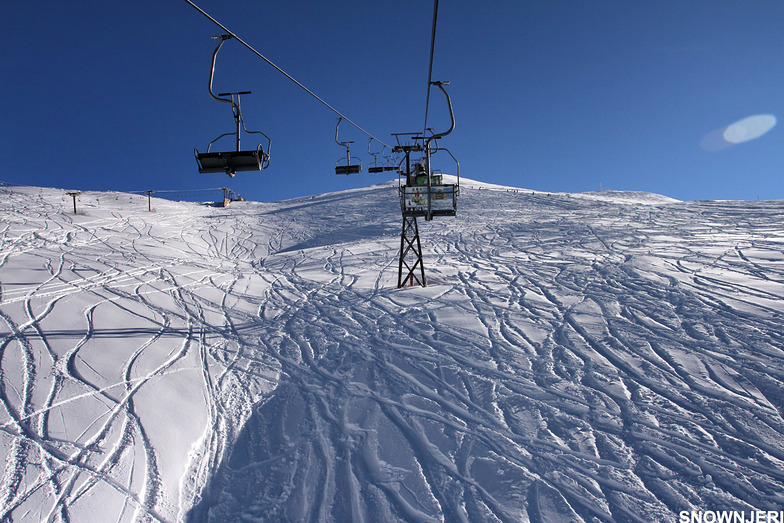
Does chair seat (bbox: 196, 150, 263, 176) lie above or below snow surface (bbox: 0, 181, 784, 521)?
above

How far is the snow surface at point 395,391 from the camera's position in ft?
15.4

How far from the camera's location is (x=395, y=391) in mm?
6914

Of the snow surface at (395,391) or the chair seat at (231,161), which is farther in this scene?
the chair seat at (231,161)

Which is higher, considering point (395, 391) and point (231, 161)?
point (231, 161)

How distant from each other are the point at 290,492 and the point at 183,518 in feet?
3.96

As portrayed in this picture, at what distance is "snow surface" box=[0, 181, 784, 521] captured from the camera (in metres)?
4.68

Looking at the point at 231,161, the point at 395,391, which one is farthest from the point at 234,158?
the point at 395,391

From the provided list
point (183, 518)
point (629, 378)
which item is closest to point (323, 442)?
point (183, 518)

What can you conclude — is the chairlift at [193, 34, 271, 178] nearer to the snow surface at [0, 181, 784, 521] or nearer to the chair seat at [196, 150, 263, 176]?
the chair seat at [196, 150, 263, 176]

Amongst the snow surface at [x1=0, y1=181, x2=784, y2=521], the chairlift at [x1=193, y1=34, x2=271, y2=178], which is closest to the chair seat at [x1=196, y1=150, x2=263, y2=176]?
the chairlift at [x1=193, y1=34, x2=271, y2=178]

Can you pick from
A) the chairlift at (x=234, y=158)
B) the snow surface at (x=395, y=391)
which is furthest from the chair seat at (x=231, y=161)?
the snow surface at (x=395, y=391)

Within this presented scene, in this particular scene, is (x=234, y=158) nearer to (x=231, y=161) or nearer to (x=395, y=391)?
(x=231, y=161)

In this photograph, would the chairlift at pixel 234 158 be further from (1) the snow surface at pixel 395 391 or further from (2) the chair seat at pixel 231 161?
(1) the snow surface at pixel 395 391

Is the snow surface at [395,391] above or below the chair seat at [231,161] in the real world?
below
